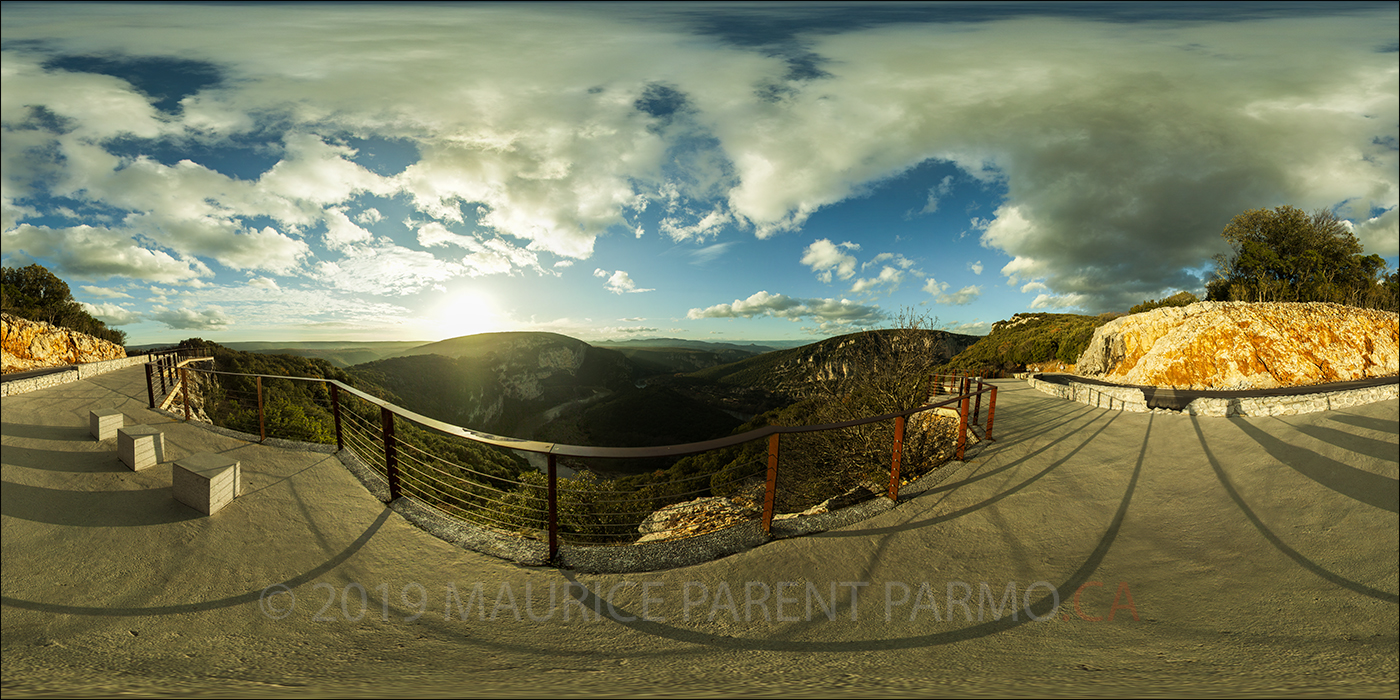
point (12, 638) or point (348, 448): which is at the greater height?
point (348, 448)

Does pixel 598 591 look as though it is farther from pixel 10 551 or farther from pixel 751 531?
pixel 10 551

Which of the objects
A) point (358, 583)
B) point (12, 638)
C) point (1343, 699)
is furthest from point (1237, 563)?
point (12, 638)

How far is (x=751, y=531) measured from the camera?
3.08m

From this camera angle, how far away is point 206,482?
10.6 feet

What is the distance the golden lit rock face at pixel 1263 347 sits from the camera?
1050cm

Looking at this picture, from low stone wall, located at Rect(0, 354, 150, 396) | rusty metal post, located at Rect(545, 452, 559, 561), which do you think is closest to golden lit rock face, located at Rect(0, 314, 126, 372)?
low stone wall, located at Rect(0, 354, 150, 396)

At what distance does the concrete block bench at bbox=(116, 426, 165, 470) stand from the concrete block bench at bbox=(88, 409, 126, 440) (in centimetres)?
116

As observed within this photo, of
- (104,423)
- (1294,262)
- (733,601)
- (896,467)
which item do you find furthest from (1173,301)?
(104,423)

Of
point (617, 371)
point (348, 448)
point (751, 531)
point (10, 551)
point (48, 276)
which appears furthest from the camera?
point (617, 371)

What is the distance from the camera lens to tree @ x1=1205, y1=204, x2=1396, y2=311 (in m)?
15.0

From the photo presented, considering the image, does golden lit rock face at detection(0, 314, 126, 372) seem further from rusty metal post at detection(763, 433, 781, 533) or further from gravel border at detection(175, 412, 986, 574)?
rusty metal post at detection(763, 433, 781, 533)

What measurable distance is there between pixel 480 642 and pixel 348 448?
11.9 ft

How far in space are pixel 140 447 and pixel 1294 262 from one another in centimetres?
2925

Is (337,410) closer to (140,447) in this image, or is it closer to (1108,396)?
(140,447)
